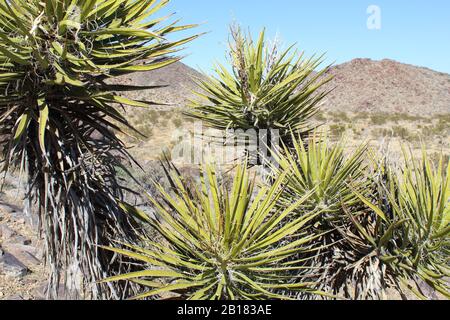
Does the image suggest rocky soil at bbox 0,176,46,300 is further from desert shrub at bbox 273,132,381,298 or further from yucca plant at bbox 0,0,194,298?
desert shrub at bbox 273,132,381,298

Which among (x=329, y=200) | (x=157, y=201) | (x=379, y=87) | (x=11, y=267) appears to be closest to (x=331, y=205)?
(x=329, y=200)

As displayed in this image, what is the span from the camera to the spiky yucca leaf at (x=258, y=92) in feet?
14.3

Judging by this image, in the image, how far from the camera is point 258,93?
436 cm

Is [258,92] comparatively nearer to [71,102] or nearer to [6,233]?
[71,102]

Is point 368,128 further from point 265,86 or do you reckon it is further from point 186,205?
point 186,205

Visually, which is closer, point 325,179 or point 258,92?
point 325,179

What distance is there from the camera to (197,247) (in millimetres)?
2719

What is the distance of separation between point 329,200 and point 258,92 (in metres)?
1.50

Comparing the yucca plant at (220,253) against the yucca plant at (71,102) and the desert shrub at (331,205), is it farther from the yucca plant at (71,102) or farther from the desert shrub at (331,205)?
the desert shrub at (331,205)

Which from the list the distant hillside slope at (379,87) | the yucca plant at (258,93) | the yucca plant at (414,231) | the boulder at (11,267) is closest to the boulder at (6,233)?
the boulder at (11,267)

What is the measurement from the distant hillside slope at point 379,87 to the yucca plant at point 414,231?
118 feet

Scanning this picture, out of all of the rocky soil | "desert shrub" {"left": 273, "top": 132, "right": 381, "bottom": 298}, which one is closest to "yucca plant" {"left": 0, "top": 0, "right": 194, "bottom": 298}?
"desert shrub" {"left": 273, "top": 132, "right": 381, "bottom": 298}

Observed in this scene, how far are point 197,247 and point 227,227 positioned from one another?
32 centimetres
